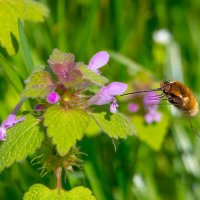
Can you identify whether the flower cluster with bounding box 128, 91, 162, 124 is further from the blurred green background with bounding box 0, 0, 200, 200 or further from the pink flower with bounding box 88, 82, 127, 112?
the pink flower with bounding box 88, 82, 127, 112

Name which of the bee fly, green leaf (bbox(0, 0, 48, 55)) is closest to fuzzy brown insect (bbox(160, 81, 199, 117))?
the bee fly

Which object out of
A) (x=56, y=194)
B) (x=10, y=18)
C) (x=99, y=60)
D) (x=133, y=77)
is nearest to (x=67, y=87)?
(x=99, y=60)

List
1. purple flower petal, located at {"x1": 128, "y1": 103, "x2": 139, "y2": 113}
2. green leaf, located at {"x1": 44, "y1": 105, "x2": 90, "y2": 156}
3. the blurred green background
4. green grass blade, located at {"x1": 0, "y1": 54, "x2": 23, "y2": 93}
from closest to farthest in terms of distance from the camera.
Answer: green leaf, located at {"x1": 44, "y1": 105, "x2": 90, "y2": 156}, green grass blade, located at {"x1": 0, "y1": 54, "x2": 23, "y2": 93}, the blurred green background, purple flower petal, located at {"x1": 128, "y1": 103, "x2": 139, "y2": 113}

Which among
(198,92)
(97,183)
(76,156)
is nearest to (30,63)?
(76,156)

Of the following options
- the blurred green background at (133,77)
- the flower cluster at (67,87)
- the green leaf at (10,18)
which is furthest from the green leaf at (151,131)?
the flower cluster at (67,87)

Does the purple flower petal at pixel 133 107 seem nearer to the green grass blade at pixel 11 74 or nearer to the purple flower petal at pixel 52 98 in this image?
the green grass blade at pixel 11 74

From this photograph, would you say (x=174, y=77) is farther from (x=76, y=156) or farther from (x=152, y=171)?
(x=76, y=156)
